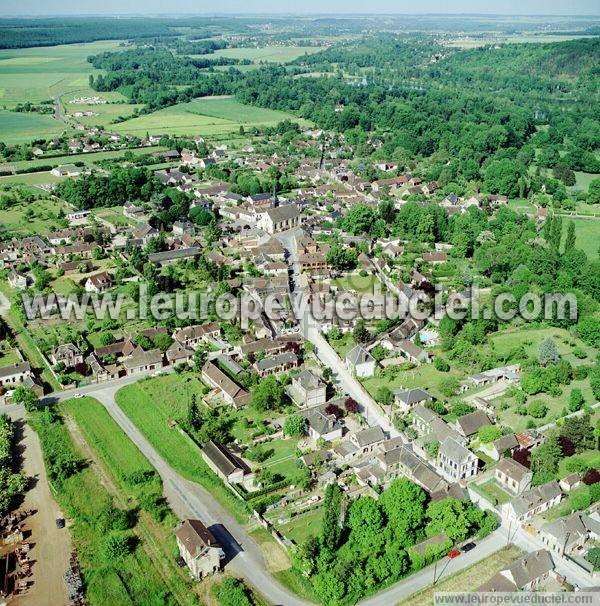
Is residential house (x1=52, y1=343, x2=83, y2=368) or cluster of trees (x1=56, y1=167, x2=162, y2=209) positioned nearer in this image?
residential house (x1=52, y1=343, x2=83, y2=368)

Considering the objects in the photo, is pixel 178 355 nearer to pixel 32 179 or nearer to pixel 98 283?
pixel 98 283

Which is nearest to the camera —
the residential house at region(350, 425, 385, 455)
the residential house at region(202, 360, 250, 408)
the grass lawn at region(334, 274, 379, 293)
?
the residential house at region(350, 425, 385, 455)

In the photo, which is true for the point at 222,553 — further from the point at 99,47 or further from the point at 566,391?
the point at 99,47

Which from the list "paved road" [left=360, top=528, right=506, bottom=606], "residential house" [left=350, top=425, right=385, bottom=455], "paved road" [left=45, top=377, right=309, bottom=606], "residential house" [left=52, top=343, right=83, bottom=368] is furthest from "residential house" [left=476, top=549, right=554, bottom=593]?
"residential house" [left=52, top=343, right=83, bottom=368]

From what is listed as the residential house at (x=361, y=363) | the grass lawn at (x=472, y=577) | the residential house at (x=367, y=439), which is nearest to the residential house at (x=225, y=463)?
the residential house at (x=367, y=439)

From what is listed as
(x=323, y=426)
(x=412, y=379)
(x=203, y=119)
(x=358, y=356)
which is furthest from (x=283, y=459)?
(x=203, y=119)

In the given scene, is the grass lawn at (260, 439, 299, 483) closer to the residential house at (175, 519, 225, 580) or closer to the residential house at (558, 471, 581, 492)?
the residential house at (175, 519, 225, 580)

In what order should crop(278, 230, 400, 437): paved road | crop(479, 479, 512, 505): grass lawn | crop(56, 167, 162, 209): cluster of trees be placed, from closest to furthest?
crop(479, 479, 512, 505): grass lawn, crop(278, 230, 400, 437): paved road, crop(56, 167, 162, 209): cluster of trees

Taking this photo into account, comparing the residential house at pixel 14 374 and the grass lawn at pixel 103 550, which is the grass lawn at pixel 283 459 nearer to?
the grass lawn at pixel 103 550

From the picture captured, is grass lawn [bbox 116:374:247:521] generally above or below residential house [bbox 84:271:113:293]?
below
